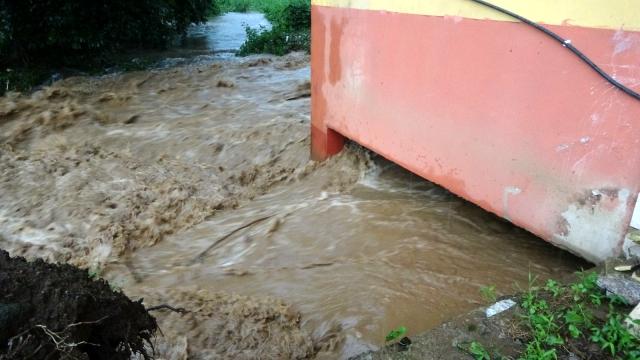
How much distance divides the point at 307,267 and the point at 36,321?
258cm

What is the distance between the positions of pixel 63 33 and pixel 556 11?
9526 millimetres

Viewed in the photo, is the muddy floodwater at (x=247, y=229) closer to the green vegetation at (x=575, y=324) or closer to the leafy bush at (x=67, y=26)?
the green vegetation at (x=575, y=324)

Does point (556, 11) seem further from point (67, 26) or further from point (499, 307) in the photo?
point (67, 26)

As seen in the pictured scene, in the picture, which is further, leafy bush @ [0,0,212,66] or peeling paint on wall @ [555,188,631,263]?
leafy bush @ [0,0,212,66]

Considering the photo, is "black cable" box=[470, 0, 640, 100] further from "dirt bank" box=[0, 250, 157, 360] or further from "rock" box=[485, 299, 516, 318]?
"dirt bank" box=[0, 250, 157, 360]

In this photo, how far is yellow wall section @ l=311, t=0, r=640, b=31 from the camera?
2.83m

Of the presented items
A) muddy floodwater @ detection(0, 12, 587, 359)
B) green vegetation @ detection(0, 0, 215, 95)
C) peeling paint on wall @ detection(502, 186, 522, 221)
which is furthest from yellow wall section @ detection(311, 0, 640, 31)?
green vegetation @ detection(0, 0, 215, 95)

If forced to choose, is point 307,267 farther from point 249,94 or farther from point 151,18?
point 151,18

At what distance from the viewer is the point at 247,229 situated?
4.91m

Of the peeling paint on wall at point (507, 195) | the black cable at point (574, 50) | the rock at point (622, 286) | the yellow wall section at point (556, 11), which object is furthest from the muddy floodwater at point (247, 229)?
the yellow wall section at point (556, 11)

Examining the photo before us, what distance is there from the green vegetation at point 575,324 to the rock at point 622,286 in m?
0.03

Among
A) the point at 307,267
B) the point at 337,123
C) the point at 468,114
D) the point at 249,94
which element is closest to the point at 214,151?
the point at 337,123

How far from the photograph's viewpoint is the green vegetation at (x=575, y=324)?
7.57ft

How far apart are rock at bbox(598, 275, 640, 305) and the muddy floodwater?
0.91 meters
